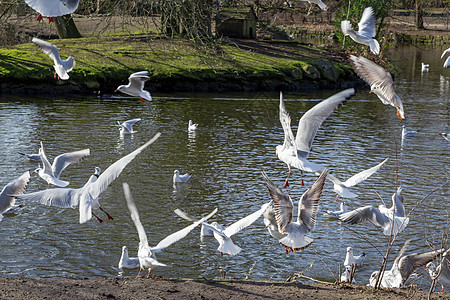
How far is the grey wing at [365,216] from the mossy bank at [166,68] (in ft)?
40.0

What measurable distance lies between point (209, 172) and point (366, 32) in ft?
13.7

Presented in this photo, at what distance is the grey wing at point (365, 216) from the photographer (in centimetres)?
711

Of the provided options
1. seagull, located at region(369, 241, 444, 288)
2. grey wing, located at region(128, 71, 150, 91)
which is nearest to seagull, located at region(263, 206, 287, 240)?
seagull, located at region(369, 241, 444, 288)

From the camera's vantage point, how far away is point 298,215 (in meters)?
5.91

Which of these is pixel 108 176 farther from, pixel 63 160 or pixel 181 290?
pixel 63 160

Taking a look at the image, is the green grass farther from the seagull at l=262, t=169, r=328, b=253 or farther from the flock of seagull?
the seagull at l=262, t=169, r=328, b=253

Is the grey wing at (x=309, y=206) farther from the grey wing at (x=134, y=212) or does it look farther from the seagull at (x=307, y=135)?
the grey wing at (x=134, y=212)

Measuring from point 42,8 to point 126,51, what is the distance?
54.6 ft

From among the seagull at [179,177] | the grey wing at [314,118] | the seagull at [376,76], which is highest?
the seagull at [376,76]

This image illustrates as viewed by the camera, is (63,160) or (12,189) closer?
(12,189)

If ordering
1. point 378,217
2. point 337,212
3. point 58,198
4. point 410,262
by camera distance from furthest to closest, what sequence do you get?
point 337,212 < point 378,217 < point 58,198 < point 410,262

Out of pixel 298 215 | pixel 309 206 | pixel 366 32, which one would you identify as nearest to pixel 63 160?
pixel 298 215

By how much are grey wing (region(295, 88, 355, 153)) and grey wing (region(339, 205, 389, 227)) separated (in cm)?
97

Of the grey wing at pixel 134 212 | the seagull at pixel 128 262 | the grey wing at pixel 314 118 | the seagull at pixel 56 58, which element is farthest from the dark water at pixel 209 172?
the seagull at pixel 56 58
